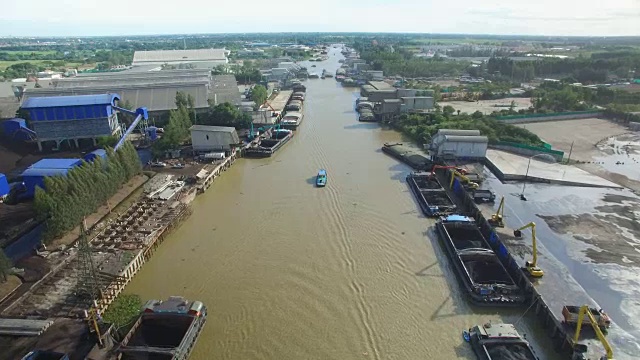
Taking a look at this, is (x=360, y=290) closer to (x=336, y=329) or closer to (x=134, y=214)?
(x=336, y=329)

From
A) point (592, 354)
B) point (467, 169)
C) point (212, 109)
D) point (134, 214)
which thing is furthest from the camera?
point (212, 109)

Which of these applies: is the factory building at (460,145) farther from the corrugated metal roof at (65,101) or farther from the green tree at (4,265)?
the corrugated metal roof at (65,101)

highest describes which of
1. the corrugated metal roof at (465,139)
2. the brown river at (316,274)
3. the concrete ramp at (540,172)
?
the corrugated metal roof at (465,139)

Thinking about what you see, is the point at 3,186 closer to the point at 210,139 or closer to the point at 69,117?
the point at 69,117

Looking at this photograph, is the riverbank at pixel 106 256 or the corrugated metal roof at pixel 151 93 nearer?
the riverbank at pixel 106 256

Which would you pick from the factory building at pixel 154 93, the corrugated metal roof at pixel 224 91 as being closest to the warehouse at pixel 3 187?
the factory building at pixel 154 93

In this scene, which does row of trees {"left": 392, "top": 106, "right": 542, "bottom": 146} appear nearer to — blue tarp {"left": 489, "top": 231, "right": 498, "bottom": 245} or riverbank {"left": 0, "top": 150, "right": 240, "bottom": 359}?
blue tarp {"left": 489, "top": 231, "right": 498, "bottom": 245}

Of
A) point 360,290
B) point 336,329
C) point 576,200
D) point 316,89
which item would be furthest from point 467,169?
point 316,89

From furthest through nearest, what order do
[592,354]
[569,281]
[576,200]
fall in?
[576,200], [569,281], [592,354]
